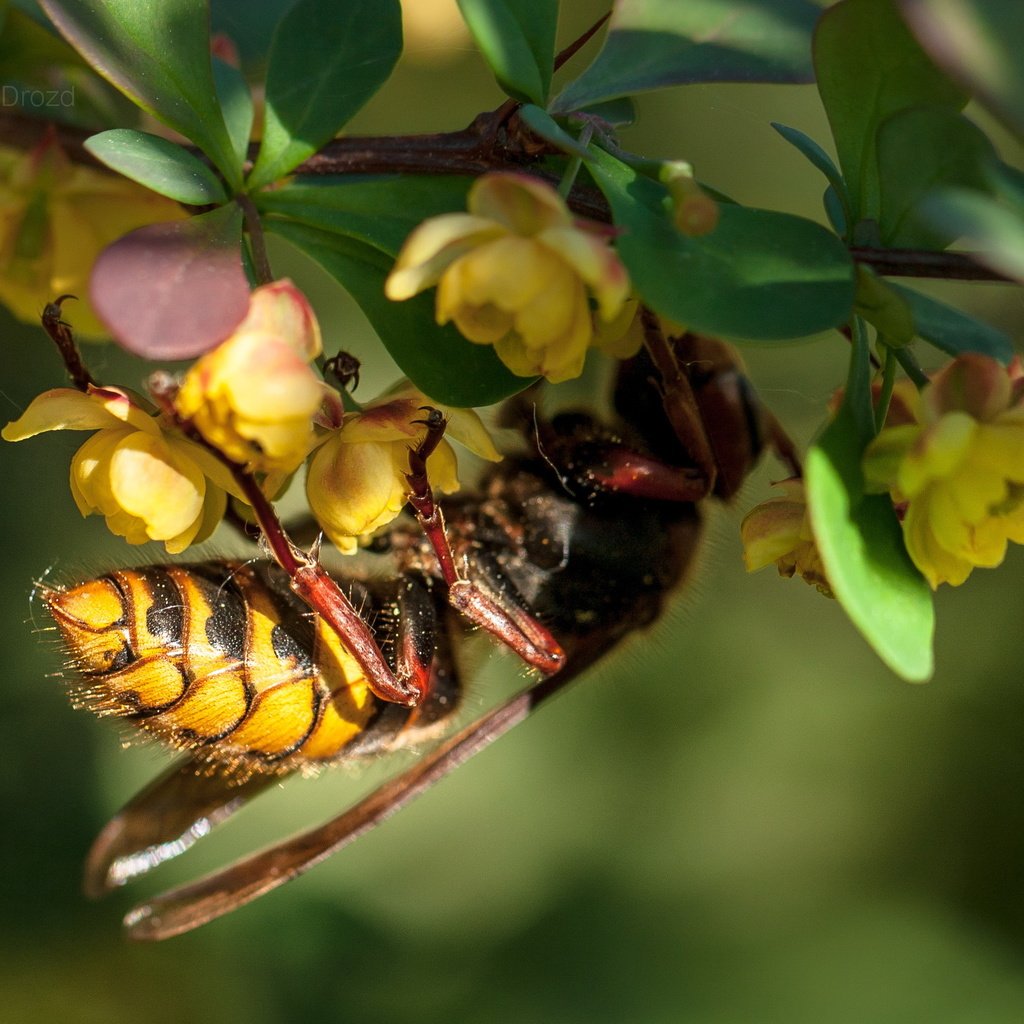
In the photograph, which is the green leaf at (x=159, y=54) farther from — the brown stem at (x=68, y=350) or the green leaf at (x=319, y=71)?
the brown stem at (x=68, y=350)

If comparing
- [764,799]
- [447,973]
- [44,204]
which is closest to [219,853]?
[447,973]

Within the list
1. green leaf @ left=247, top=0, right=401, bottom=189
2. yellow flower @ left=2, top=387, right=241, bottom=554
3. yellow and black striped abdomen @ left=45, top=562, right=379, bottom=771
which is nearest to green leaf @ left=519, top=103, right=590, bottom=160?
green leaf @ left=247, top=0, right=401, bottom=189

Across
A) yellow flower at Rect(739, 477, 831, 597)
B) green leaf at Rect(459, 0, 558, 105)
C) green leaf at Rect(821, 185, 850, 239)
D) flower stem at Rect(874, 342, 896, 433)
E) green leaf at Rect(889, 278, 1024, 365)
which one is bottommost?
yellow flower at Rect(739, 477, 831, 597)

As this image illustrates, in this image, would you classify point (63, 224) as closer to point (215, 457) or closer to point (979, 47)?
point (215, 457)

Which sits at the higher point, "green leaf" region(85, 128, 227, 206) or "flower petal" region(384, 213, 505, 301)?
"green leaf" region(85, 128, 227, 206)

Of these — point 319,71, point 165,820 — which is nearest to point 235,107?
point 319,71

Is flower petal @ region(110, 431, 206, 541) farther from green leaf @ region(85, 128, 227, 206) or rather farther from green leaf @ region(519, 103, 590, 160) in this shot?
green leaf @ region(519, 103, 590, 160)
